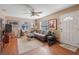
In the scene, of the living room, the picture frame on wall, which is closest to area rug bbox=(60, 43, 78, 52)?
the living room

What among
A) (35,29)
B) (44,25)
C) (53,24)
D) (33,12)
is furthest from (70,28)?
(33,12)

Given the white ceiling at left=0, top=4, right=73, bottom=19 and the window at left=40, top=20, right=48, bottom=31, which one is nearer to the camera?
the white ceiling at left=0, top=4, right=73, bottom=19

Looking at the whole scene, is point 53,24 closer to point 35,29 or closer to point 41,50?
point 35,29

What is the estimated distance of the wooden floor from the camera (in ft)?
7.11

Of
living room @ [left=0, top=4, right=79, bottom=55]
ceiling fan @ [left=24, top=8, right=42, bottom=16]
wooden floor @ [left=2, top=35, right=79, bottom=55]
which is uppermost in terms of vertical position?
ceiling fan @ [left=24, top=8, right=42, bottom=16]

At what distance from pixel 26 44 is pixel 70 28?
1054 millimetres

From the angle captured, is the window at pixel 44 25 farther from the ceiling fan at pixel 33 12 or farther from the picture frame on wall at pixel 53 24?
the ceiling fan at pixel 33 12

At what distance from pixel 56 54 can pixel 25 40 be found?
2.54 feet

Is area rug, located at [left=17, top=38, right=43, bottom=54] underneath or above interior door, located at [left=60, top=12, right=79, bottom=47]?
underneath

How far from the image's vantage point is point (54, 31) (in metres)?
2.24

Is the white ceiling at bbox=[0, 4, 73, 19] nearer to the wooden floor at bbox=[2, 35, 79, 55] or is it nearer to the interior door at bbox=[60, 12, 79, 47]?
the interior door at bbox=[60, 12, 79, 47]

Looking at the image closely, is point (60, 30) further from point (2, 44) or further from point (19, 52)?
point (2, 44)

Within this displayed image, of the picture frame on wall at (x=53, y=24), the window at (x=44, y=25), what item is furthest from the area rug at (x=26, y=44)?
the picture frame on wall at (x=53, y=24)
